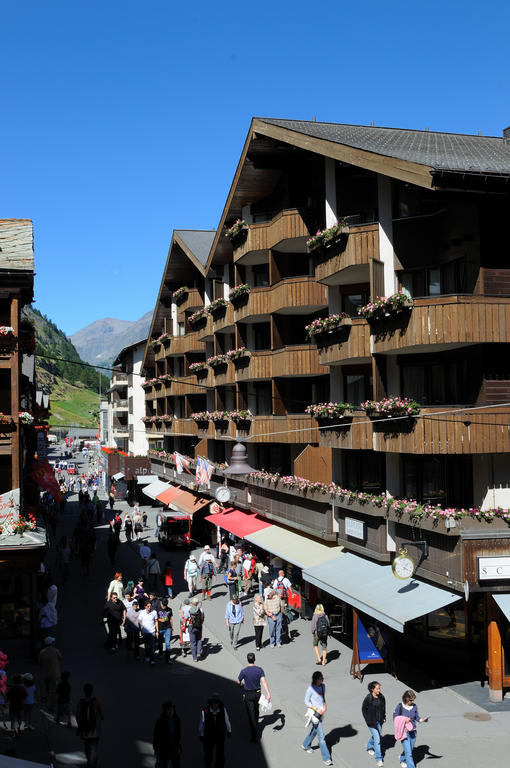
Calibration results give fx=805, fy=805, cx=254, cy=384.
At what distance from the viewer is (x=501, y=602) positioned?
18.0 meters

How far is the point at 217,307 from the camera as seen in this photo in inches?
1586

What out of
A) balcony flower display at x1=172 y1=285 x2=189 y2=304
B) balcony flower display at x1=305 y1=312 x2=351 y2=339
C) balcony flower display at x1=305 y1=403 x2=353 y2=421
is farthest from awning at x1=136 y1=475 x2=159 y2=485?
balcony flower display at x1=305 y1=312 x2=351 y2=339

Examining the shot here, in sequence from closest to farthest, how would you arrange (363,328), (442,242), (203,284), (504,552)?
(504,552), (442,242), (363,328), (203,284)

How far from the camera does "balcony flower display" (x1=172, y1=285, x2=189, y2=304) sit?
49456mm

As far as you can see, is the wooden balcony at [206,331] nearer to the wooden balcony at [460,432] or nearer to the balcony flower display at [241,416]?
the balcony flower display at [241,416]

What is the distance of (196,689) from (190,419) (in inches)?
1208

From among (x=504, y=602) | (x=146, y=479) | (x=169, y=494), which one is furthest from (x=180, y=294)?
(x=504, y=602)

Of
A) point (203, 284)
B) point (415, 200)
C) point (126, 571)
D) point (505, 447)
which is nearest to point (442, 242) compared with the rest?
point (415, 200)

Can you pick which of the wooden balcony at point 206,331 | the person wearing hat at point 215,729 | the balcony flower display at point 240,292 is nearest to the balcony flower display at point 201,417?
the wooden balcony at point 206,331

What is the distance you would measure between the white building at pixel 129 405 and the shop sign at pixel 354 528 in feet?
152

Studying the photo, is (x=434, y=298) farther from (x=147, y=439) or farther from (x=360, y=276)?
(x=147, y=439)

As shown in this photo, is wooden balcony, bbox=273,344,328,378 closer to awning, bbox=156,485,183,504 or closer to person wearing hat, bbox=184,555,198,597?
person wearing hat, bbox=184,555,198,597

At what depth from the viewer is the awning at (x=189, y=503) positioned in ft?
146

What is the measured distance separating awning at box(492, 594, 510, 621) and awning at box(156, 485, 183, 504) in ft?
111
